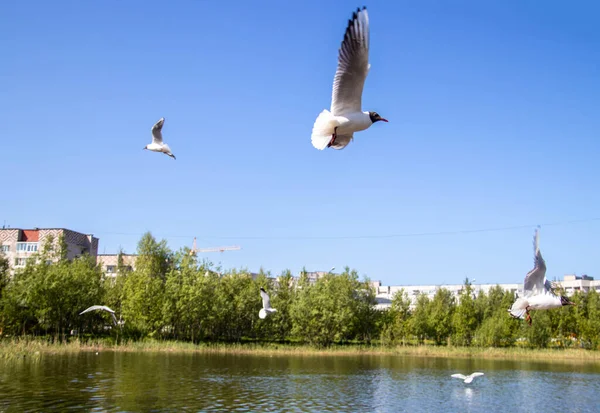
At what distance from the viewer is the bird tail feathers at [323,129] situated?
1164 cm

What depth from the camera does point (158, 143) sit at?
2342 cm

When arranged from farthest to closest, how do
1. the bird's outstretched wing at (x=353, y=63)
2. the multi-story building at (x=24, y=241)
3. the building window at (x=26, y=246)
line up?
the building window at (x=26, y=246), the multi-story building at (x=24, y=241), the bird's outstretched wing at (x=353, y=63)

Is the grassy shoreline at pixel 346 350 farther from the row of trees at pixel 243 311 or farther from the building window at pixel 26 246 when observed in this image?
the building window at pixel 26 246

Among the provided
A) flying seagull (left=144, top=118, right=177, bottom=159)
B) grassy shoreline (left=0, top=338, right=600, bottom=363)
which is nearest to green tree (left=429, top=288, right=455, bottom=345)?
Result: grassy shoreline (left=0, top=338, right=600, bottom=363)

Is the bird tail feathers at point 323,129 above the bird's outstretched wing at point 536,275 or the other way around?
above

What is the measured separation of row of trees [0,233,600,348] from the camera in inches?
2359

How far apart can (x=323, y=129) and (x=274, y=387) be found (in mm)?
22898

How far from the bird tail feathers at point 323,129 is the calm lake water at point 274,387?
16.1 meters

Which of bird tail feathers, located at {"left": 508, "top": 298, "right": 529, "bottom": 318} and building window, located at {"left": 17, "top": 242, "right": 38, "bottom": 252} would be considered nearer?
bird tail feathers, located at {"left": 508, "top": 298, "right": 529, "bottom": 318}

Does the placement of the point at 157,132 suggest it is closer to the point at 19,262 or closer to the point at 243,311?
the point at 243,311

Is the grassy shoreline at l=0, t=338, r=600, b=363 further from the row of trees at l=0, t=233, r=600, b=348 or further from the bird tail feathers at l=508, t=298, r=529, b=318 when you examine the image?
the bird tail feathers at l=508, t=298, r=529, b=318

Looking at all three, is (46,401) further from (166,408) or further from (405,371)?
(405,371)

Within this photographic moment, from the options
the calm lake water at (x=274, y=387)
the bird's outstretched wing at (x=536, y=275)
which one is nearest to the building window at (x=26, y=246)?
the calm lake water at (x=274, y=387)

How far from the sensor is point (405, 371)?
42250 millimetres
